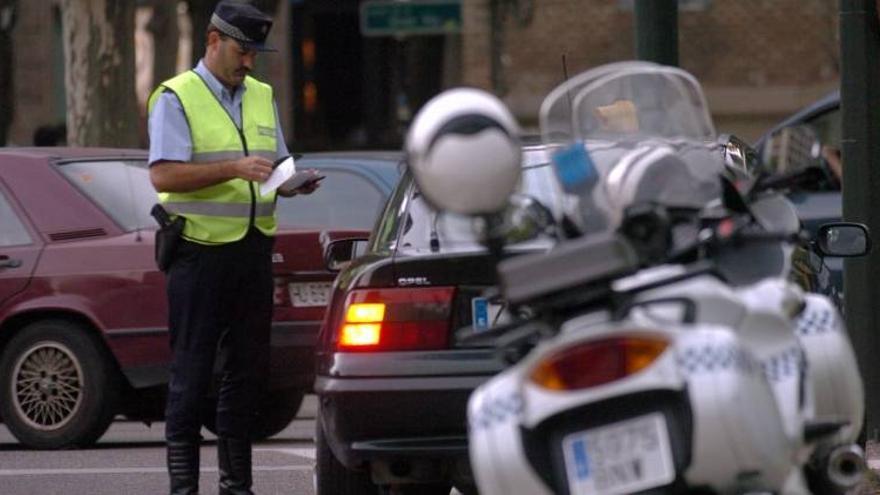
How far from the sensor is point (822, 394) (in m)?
5.94

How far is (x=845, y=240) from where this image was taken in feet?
26.9

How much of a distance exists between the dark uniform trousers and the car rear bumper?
888 millimetres

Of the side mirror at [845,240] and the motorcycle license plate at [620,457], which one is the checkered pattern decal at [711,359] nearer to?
the motorcycle license plate at [620,457]

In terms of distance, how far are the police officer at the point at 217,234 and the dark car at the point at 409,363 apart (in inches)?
27.1

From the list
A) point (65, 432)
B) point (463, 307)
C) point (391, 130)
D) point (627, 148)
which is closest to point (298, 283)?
point (65, 432)

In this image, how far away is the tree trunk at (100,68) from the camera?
66.7 feet

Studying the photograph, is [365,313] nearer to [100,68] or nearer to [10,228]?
[10,228]

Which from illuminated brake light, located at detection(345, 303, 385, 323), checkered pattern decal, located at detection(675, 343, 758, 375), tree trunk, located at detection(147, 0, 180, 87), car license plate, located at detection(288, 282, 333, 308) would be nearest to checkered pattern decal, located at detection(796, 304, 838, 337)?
checkered pattern decal, located at detection(675, 343, 758, 375)

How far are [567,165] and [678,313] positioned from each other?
46 centimetres

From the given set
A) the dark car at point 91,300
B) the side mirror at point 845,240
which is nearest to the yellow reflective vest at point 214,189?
the side mirror at point 845,240

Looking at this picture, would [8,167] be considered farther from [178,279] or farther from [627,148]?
[627,148]

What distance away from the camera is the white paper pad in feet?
27.7

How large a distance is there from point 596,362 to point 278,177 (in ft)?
11.4

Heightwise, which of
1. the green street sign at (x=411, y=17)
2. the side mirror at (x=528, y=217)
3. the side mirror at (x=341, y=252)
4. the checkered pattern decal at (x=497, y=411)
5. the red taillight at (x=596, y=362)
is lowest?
the green street sign at (x=411, y=17)
